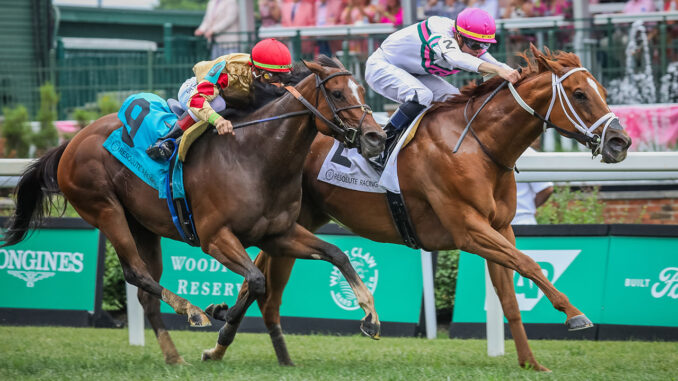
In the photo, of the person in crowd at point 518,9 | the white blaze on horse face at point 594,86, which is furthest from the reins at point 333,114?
the person in crowd at point 518,9

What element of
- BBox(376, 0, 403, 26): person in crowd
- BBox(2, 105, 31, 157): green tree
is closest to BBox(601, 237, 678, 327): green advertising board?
BBox(376, 0, 403, 26): person in crowd

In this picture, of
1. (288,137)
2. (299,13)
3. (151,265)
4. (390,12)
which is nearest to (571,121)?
(288,137)

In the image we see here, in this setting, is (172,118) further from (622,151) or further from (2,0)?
(2,0)

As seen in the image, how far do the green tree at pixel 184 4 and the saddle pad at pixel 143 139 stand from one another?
77.1 feet

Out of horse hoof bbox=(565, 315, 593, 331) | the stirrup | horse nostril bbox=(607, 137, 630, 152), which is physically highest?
horse nostril bbox=(607, 137, 630, 152)

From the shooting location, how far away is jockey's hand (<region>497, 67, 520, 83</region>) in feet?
20.1

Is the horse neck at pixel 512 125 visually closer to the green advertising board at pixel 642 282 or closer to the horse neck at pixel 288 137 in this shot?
the horse neck at pixel 288 137

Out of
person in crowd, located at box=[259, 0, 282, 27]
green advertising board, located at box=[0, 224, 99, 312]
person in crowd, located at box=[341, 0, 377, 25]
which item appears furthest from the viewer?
person in crowd, located at box=[259, 0, 282, 27]

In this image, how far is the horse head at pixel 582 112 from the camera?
5625 millimetres

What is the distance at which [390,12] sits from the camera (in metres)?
12.5

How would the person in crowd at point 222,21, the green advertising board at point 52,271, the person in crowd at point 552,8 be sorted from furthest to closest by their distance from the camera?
the person in crowd at point 222,21 < the person in crowd at point 552,8 < the green advertising board at point 52,271

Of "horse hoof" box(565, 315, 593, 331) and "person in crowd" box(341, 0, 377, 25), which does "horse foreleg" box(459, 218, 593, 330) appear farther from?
"person in crowd" box(341, 0, 377, 25)

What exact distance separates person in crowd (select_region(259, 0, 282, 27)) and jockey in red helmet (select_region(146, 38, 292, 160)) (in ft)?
23.0

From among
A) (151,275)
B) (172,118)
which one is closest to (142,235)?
(151,275)
